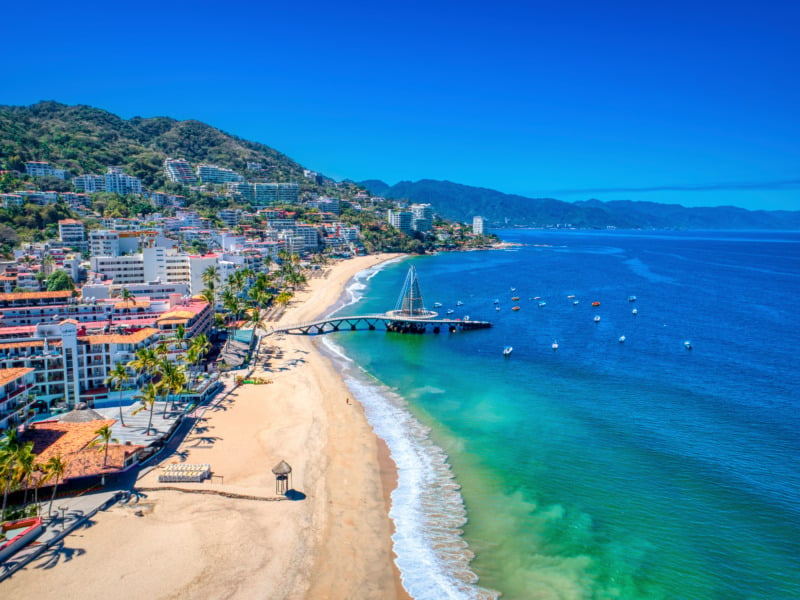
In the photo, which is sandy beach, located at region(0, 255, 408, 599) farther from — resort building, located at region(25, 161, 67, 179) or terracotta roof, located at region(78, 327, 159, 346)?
resort building, located at region(25, 161, 67, 179)

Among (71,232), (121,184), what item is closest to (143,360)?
(71,232)

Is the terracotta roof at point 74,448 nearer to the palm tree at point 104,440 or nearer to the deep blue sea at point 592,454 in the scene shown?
the palm tree at point 104,440

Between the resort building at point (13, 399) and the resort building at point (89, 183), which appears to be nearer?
the resort building at point (13, 399)

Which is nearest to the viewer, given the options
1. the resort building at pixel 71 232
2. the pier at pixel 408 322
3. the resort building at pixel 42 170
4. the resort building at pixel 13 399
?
the resort building at pixel 13 399

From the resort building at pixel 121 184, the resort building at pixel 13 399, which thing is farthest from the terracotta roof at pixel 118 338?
the resort building at pixel 121 184

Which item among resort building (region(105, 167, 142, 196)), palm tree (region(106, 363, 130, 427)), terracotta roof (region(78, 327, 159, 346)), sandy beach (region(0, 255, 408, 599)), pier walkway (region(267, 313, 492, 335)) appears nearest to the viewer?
sandy beach (region(0, 255, 408, 599))

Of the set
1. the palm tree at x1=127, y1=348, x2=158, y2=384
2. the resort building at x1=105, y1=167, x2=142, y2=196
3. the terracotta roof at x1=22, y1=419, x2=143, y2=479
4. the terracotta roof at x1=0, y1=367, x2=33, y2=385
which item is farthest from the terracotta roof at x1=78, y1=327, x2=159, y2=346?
the resort building at x1=105, y1=167, x2=142, y2=196
